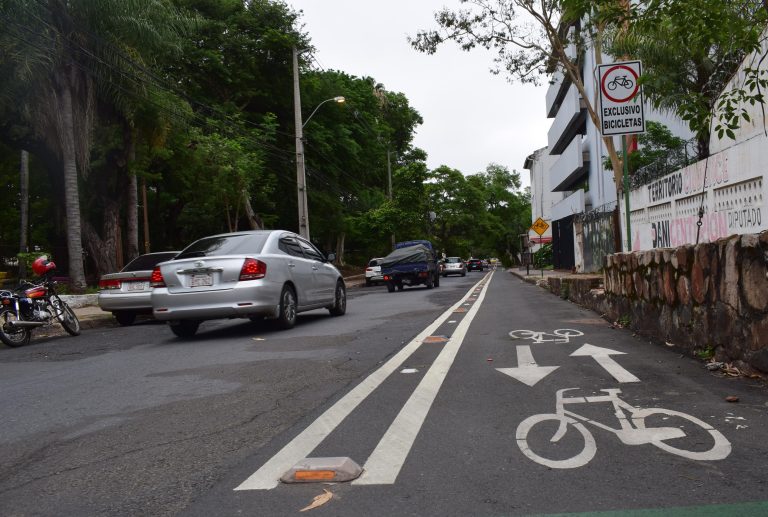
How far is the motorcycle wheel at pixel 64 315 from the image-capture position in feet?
36.8

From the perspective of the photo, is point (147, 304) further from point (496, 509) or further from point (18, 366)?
point (496, 509)

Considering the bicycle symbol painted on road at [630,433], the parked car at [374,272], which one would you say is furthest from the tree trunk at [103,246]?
the bicycle symbol painted on road at [630,433]

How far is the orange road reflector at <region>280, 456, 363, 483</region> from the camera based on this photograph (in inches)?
126

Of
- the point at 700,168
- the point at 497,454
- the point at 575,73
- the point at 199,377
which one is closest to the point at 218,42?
the point at 575,73

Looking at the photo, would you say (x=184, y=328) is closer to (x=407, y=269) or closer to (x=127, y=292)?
A: (x=127, y=292)

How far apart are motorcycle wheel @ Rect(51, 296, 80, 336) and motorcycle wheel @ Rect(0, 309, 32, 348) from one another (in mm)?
759

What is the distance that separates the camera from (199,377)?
20.5 feet

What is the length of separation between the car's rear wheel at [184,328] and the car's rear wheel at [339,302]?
2881mm

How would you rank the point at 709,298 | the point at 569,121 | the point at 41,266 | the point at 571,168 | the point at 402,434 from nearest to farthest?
the point at 402,434
the point at 709,298
the point at 41,266
the point at 569,121
the point at 571,168

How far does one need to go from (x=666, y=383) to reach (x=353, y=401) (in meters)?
2.42

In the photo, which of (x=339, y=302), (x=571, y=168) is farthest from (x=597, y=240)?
(x=571, y=168)

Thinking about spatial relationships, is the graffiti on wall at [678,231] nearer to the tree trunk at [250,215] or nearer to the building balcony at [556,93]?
the tree trunk at [250,215]

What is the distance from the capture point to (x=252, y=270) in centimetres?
966

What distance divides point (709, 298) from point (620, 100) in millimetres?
4892
